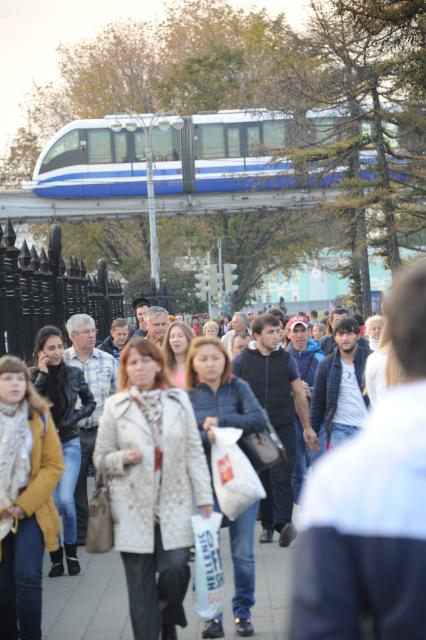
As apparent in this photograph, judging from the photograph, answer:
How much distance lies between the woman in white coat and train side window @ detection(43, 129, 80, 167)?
44869mm

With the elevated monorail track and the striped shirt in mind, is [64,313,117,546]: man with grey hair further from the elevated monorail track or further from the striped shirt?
the elevated monorail track

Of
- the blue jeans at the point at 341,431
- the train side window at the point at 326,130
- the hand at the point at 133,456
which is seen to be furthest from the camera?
the train side window at the point at 326,130

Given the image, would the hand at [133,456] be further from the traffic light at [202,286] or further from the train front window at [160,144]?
the train front window at [160,144]

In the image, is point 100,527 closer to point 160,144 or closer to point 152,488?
point 152,488

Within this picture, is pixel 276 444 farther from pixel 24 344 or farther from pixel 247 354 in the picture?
pixel 24 344

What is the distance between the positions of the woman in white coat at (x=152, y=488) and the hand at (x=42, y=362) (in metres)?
3.12

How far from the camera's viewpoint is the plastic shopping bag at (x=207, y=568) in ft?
21.3

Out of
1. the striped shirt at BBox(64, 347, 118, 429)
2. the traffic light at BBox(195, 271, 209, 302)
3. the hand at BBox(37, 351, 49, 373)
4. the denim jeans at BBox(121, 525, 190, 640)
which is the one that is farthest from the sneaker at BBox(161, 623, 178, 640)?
the traffic light at BBox(195, 271, 209, 302)

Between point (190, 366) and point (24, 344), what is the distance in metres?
4.18

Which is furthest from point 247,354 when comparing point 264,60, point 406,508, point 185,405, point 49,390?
point 264,60

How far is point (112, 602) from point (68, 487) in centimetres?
124

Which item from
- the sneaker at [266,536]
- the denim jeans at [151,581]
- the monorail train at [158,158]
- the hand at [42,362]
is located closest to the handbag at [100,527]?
the denim jeans at [151,581]

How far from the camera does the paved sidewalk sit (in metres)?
7.68

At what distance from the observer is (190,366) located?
302 inches
